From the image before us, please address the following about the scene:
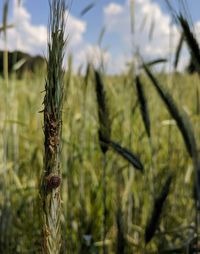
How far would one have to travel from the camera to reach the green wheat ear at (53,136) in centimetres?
32

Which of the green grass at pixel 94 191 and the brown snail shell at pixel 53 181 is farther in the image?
the green grass at pixel 94 191

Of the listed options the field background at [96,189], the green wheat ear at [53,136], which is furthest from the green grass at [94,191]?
the green wheat ear at [53,136]

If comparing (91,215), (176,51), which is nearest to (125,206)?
(91,215)

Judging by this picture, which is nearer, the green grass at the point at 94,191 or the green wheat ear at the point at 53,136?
the green wheat ear at the point at 53,136

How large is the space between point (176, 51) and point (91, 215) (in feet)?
1.76

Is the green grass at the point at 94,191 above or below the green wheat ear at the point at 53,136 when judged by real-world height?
below

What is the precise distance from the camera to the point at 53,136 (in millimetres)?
320

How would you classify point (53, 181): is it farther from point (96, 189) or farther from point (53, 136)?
point (96, 189)

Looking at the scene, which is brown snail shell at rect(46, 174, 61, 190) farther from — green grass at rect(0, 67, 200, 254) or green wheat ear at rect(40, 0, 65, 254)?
green grass at rect(0, 67, 200, 254)

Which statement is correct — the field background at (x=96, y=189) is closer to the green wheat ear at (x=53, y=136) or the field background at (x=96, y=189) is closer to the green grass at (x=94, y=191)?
the green grass at (x=94, y=191)

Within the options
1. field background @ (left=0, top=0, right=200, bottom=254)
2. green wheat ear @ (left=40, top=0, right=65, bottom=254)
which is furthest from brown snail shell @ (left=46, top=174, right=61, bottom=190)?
field background @ (left=0, top=0, right=200, bottom=254)

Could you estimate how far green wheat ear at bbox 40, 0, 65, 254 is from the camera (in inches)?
12.4

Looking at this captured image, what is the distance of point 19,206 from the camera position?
60.2 inches

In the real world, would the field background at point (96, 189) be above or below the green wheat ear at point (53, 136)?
below
